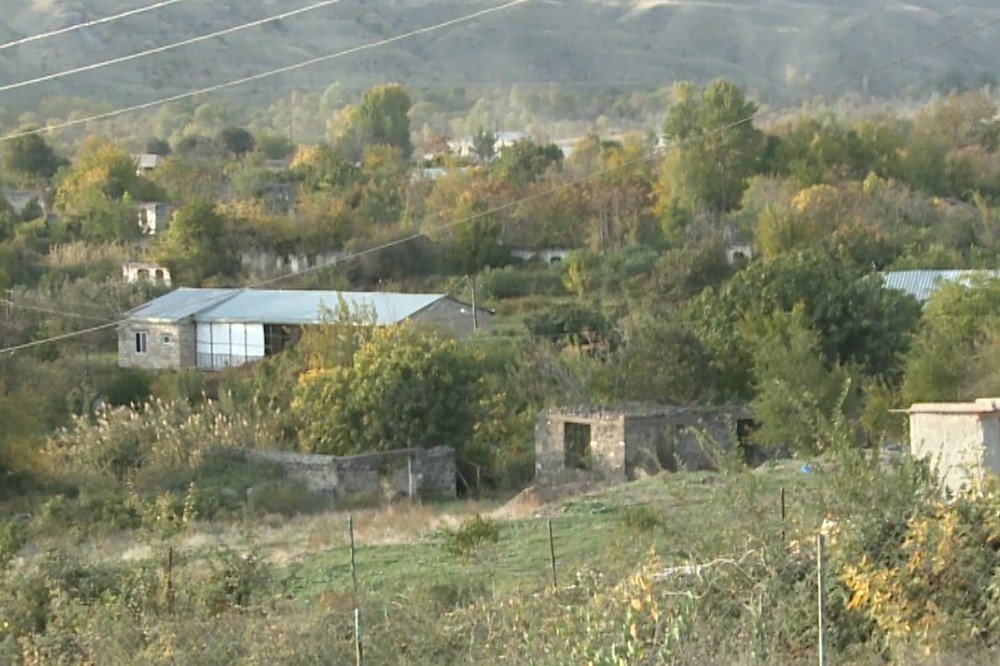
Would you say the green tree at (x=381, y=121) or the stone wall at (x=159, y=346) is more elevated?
the green tree at (x=381, y=121)

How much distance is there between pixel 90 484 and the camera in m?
26.5

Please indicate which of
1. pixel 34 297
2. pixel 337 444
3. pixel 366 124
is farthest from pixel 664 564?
pixel 366 124

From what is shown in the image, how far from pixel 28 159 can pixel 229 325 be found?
36977 millimetres

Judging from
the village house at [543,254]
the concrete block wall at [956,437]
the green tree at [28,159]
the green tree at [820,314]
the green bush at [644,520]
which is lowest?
the green bush at [644,520]

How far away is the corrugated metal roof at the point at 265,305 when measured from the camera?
40062 mm

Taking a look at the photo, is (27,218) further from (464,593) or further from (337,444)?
(464,593)

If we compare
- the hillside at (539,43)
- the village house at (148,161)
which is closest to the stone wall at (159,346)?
the village house at (148,161)

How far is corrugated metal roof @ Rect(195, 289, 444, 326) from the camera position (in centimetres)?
3972

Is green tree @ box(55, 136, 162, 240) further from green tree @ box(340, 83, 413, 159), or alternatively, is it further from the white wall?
green tree @ box(340, 83, 413, 159)

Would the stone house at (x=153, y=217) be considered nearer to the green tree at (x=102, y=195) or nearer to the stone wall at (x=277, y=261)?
the green tree at (x=102, y=195)

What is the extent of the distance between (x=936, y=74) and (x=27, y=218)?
8763 cm

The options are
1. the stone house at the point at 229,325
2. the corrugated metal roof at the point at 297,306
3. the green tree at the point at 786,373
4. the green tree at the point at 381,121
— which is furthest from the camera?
the green tree at the point at 381,121

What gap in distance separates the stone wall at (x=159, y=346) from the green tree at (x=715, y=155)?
80.6ft

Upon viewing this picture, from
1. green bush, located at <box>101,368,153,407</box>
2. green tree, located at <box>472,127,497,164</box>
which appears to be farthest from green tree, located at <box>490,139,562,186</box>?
green bush, located at <box>101,368,153,407</box>
